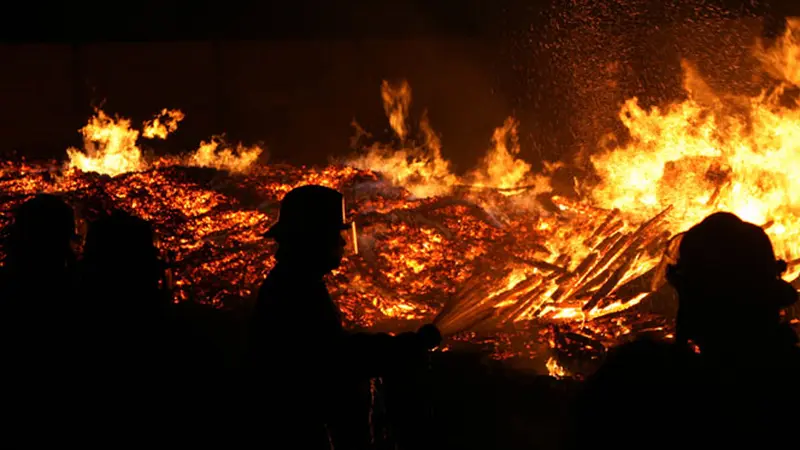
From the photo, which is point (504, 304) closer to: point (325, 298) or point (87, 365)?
point (325, 298)

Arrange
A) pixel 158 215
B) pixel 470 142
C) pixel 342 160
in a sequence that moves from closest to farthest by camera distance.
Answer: pixel 158 215
pixel 342 160
pixel 470 142

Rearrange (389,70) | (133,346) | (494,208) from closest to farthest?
1. (133,346)
2. (494,208)
3. (389,70)

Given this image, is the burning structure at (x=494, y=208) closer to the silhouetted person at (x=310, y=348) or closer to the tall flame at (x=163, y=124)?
the tall flame at (x=163, y=124)

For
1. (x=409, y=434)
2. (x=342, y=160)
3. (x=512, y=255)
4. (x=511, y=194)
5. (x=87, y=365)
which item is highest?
(x=342, y=160)

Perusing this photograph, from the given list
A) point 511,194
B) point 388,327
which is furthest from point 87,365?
point 511,194

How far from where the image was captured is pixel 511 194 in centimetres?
750

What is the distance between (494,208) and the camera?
23.3 ft

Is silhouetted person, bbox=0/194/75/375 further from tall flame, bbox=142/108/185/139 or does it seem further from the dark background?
tall flame, bbox=142/108/185/139

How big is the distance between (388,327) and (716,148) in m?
4.57

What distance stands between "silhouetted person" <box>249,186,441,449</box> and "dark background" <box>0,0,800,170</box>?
435 centimetres

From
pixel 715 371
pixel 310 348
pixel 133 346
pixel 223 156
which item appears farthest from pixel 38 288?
pixel 223 156

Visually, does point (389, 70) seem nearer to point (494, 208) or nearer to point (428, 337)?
point (494, 208)

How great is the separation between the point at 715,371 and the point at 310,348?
1.65 m

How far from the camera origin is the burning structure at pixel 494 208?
511 centimetres
